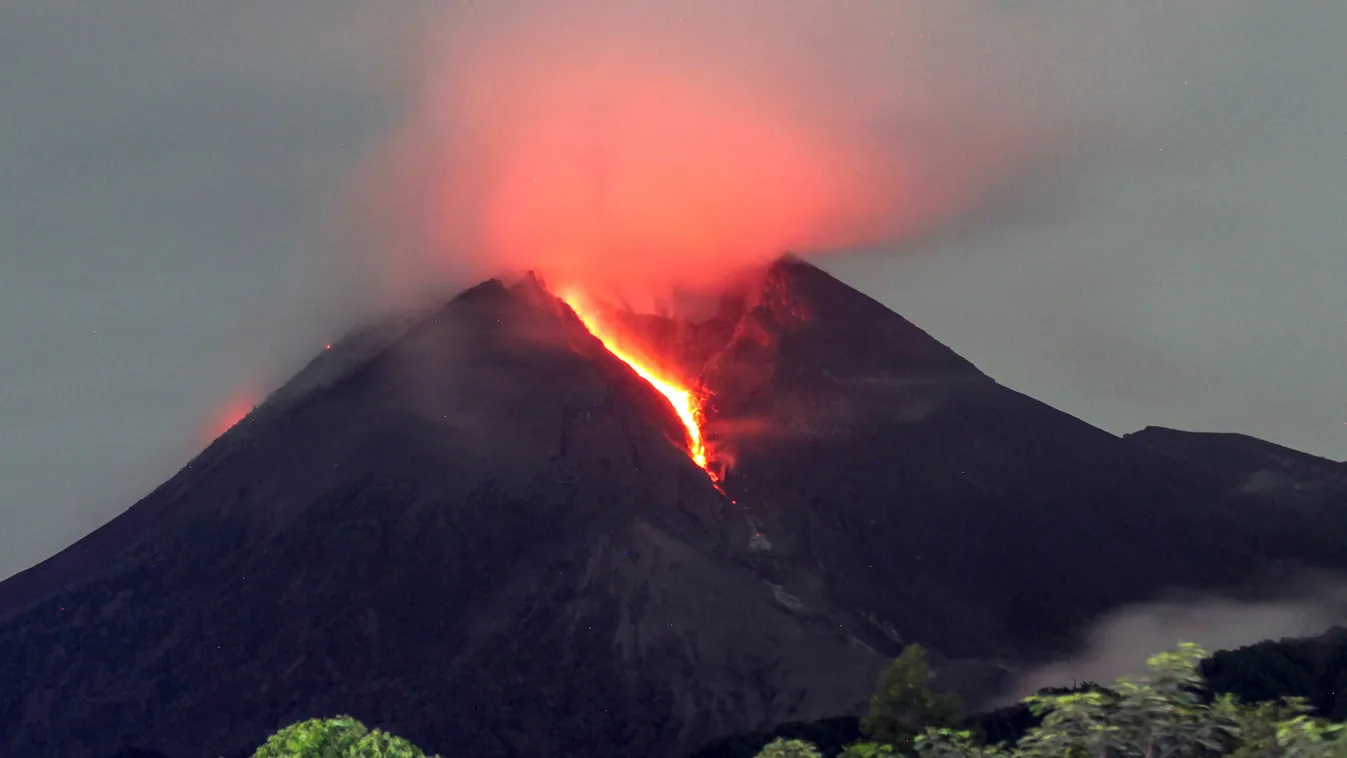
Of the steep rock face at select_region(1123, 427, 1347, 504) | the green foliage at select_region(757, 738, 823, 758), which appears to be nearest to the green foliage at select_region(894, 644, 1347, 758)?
the green foliage at select_region(757, 738, 823, 758)

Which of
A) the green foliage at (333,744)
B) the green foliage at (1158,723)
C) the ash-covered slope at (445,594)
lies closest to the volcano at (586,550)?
the ash-covered slope at (445,594)

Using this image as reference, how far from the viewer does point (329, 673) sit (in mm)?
109062

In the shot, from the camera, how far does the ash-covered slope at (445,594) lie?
3927 inches

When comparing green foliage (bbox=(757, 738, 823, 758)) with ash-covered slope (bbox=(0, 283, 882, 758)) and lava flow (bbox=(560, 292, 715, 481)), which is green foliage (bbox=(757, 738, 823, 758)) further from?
lava flow (bbox=(560, 292, 715, 481))

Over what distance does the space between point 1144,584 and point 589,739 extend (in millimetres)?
57628

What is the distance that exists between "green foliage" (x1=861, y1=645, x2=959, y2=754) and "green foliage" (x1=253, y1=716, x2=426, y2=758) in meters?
46.3

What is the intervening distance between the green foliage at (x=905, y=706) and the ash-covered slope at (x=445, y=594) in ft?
91.4

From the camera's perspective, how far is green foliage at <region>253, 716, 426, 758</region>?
891 inches

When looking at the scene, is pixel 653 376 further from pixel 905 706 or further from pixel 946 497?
pixel 905 706

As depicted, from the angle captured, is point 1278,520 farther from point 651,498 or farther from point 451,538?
point 451,538

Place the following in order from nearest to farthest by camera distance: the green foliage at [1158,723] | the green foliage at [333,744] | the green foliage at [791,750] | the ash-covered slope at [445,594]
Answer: the green foliage at [1158,723] < the green foliage at [333,744] < the green foliage at [791,750] < the ash-covered slope at [445,594]

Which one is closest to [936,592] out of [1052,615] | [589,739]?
[1052,615]

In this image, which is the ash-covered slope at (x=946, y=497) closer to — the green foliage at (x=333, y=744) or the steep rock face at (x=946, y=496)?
the steep rock face at (x=946, y=496)

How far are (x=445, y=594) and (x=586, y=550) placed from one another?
14.4 m
